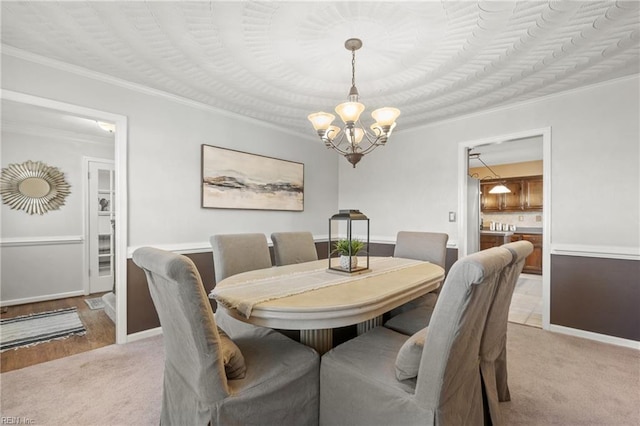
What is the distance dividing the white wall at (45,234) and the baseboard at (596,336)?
19.6 feet

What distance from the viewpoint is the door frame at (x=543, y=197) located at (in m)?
3.03

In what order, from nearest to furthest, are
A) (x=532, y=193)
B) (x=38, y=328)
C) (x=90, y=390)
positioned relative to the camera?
(x=90, y=390), (x=38, y=328), (x=532, y=193)

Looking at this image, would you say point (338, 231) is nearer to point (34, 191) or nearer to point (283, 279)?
point (283, 279)

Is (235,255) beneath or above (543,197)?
beneath

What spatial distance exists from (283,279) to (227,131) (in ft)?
7.56

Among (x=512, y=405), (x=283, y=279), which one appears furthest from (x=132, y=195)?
(x=512, y=405)

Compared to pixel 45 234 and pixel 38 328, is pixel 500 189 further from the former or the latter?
pixel 45 234

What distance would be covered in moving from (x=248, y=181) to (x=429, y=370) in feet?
9.97

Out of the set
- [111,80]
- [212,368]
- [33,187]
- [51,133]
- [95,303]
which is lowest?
[95,303]

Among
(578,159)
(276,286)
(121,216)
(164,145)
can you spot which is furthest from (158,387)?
(578,159)

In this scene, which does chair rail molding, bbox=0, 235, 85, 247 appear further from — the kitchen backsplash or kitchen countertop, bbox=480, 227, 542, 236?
the kitchen backsplash

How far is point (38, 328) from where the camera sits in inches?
119

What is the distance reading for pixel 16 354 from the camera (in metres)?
2.45

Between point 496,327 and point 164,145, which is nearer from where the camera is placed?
point 496,327
